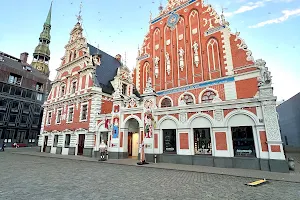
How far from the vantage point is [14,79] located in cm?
4206

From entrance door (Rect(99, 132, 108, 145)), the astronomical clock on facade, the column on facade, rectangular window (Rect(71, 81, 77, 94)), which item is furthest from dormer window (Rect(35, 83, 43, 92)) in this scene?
the column on facade

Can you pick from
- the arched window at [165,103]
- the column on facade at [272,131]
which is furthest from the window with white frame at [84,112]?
the column on facade at [272,131]

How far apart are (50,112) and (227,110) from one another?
89.3 feet

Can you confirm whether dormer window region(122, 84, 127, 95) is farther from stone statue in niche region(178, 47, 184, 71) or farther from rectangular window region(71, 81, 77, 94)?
stone statue in niche region(178, 47, 184, 71)

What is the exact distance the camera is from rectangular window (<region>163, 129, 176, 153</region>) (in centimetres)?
1495

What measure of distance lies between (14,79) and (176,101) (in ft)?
142

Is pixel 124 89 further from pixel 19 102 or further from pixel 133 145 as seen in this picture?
pixel 19 102

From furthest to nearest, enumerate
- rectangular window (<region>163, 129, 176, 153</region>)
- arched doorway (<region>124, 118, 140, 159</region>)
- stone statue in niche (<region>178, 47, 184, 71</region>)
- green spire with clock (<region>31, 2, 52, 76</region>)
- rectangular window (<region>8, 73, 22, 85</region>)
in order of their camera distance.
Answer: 1. green spire with clock (<region>31, 2, 52, 76</region>)
2. rectangular window (<region>8, 73, 22, 85</region>)
3. stone statue in niche (<region>178, 47, 184, 71</region>)
4. arched doorway (<region>124, 118, 140, 159</region>)
5. rectangular window (<region>163, 129, 176, 153</region>)

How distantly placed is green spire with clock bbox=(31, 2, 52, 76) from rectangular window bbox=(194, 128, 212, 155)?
65.9m

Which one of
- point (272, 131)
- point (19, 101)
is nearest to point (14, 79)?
point (19, 101)

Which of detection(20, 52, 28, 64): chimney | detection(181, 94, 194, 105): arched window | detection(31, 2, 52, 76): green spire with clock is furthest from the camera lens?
detection(31, 2, 52, 76): green spire with clock

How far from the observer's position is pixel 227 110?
1295cm

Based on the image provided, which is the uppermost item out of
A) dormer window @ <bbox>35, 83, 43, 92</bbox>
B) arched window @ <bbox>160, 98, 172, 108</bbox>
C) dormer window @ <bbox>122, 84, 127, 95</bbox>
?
dormer window @ <bbox>35, 83, 43, 92</bbox>

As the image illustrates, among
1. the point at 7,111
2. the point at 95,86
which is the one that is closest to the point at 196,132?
the point at 95,86
